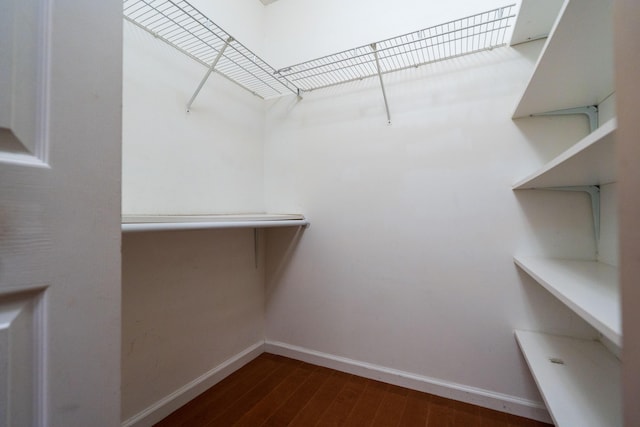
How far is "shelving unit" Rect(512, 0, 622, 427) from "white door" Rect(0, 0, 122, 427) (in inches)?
35.7

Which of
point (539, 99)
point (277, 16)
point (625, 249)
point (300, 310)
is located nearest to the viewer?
point (625, 249)

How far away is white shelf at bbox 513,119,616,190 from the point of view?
1.83ft

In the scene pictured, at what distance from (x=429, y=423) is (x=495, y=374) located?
412 millimetres

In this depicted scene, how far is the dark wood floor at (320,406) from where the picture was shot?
123 centimetres

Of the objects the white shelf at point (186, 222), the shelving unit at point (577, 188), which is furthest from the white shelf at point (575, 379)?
the white shelf at point (186, 222)

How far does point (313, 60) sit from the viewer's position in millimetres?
1469

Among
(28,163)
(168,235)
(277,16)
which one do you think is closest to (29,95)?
(28,163)

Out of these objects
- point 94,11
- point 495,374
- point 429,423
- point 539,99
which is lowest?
point 429,423

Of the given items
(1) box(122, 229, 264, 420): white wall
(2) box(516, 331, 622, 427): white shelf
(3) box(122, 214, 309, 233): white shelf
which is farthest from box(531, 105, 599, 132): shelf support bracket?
(1) box(122, 229, 264, 420): white wall

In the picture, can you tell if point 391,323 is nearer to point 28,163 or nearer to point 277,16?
point 28,163

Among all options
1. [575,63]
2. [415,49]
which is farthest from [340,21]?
[575,63]

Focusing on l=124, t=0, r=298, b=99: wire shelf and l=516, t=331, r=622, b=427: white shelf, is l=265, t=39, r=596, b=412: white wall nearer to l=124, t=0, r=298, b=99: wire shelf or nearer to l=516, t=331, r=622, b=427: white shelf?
l=516, t=331, r=622, b=427: white shelf

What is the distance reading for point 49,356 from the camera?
0.40 metres

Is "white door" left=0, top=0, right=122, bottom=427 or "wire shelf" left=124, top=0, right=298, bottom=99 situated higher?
"wire shelf" left=124, top=0, right=298, bottom=99
